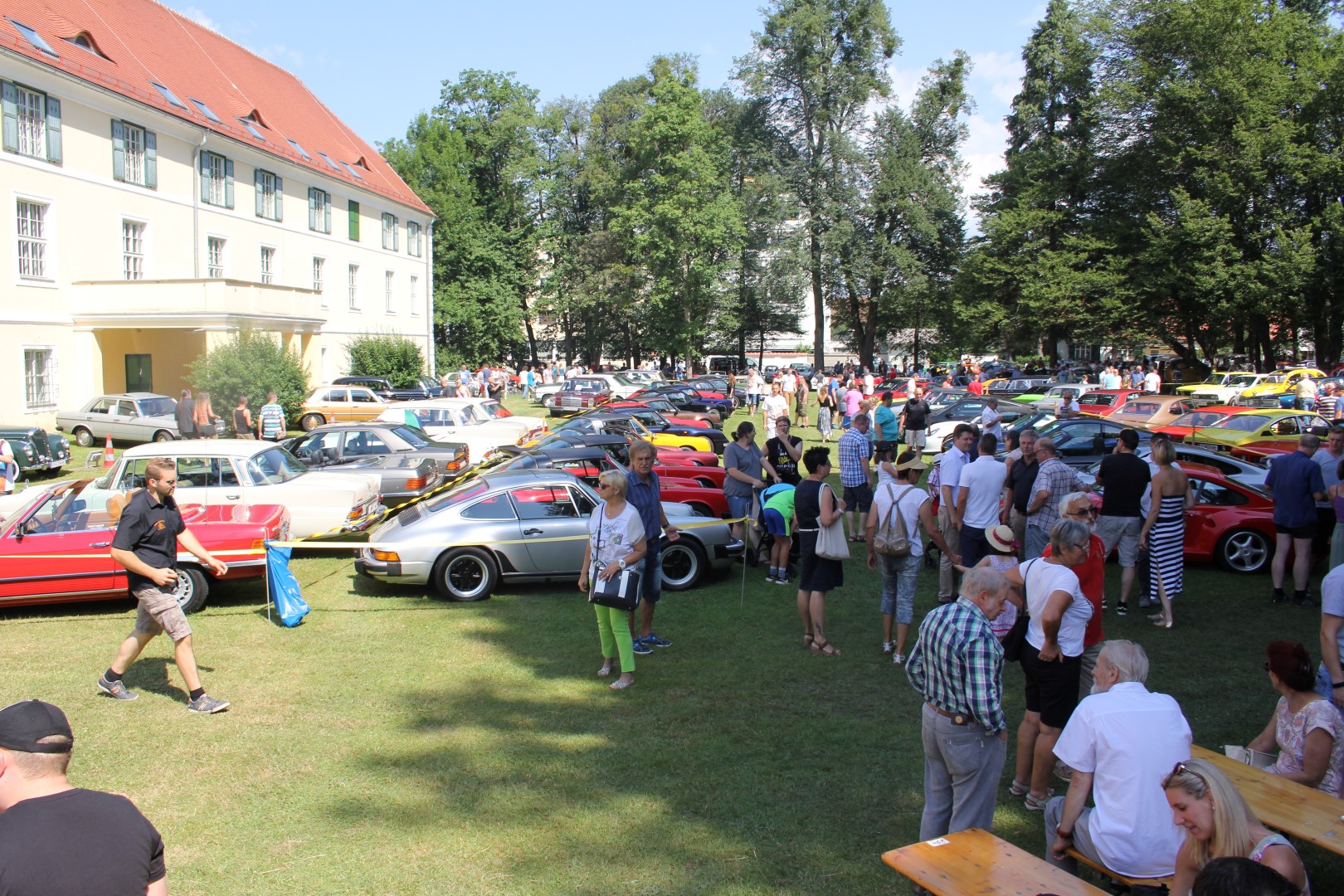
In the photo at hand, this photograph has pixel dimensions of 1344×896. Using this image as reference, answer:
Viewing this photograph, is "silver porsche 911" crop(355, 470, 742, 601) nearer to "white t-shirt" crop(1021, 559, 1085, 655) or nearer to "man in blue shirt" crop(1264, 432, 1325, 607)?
"white t-shirt" crop(1021, 559, 1085, 655)

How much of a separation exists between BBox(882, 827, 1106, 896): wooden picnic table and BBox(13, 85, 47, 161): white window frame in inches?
1131

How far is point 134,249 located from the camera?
2823cm

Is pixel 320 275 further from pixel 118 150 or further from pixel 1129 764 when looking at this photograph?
pixel 1129 764

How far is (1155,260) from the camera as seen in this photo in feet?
133

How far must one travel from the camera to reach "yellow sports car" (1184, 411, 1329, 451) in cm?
1794

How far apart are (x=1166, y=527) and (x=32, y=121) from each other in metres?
28.7

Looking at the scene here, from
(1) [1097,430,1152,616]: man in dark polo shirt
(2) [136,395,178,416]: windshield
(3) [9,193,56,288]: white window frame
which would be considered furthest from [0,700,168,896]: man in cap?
(3) [9,193,56,288]: white window frame

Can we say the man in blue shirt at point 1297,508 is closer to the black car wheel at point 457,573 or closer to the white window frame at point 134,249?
the black car wheel at point 457,573

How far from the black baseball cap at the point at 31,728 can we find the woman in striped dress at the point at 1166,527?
839 cm

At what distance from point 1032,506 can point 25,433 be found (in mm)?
19585

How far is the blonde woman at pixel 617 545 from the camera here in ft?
22.4

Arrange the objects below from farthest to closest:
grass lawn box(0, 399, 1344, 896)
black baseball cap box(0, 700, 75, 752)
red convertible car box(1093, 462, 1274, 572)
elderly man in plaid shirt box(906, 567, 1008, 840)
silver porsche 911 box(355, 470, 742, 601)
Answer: red convertible car box(1093, 462, 1274, 572) → silver porsche 911 box(355, 470, 742, 601) → grass lawn box(0, 399, 1344, 896) → elderly man in plaid shirt box(906, 567, 1008, 840) → black baseball cap box(0, 700, 75, 752)

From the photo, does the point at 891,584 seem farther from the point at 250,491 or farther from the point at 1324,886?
the point at 250,491

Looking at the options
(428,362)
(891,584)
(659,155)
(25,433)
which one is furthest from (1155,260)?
(25,433)
